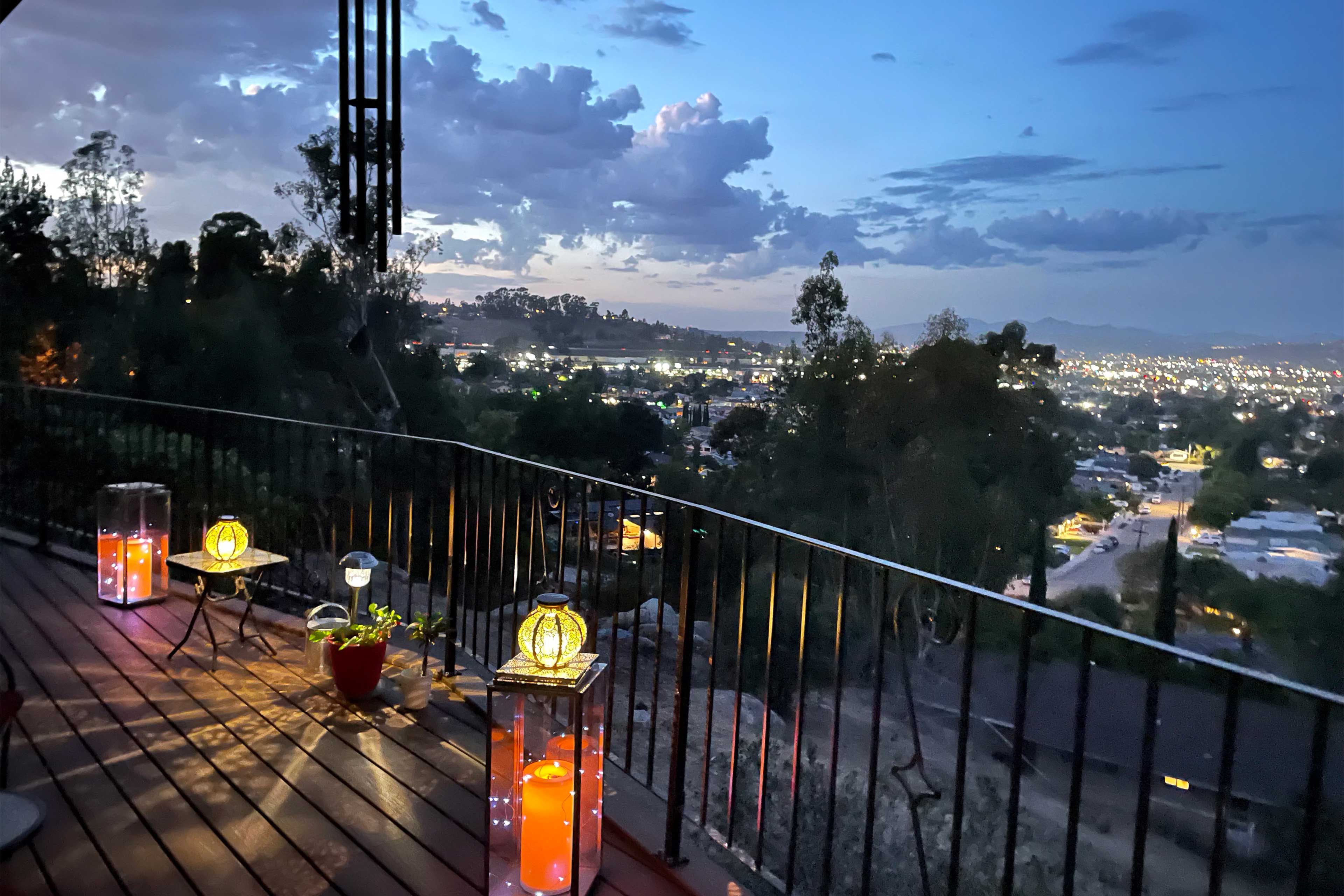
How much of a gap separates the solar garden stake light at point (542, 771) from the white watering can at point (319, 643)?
60.6 inches

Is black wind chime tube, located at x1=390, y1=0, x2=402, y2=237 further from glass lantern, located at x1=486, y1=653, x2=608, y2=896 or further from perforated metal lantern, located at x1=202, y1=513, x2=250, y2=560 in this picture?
glass lantern, located at x1=486, y1=653, x2=608, y2=896

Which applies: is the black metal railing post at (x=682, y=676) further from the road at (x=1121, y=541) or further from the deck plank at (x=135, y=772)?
the road at (x=1121, y=541)

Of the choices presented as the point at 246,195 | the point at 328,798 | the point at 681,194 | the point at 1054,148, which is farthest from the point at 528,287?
the point at 1054,148

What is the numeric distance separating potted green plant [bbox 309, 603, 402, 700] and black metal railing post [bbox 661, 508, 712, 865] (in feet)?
4.51

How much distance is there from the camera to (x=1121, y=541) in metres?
26.0

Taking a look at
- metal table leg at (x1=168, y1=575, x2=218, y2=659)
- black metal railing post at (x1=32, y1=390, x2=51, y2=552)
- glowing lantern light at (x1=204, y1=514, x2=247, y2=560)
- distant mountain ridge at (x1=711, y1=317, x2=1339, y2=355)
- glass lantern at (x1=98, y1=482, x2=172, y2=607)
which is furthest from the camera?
distant mountain ridge at (x1=711, y1=317, x2=1339, y2=355)

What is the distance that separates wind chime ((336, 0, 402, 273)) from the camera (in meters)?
3.16

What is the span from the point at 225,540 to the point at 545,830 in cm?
220

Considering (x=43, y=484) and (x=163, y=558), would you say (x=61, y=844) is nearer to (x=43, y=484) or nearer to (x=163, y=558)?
(x=163, y=558)

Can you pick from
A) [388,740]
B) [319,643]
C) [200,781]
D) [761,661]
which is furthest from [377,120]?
[761,661]

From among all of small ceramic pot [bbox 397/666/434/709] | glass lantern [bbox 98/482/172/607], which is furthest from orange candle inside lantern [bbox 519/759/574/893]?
glass lantern [bbox 98/482/172/607]

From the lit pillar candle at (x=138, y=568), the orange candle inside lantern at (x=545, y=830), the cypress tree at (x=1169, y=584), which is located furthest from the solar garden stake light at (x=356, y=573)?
the cypress tree at (x=1169, y=584)

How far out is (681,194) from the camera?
4562 cm

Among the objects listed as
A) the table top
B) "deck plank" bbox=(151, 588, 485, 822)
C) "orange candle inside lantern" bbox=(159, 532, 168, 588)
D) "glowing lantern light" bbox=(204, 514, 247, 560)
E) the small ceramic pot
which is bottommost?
"deck plank" bbox=(151, 588, 485, 822)
